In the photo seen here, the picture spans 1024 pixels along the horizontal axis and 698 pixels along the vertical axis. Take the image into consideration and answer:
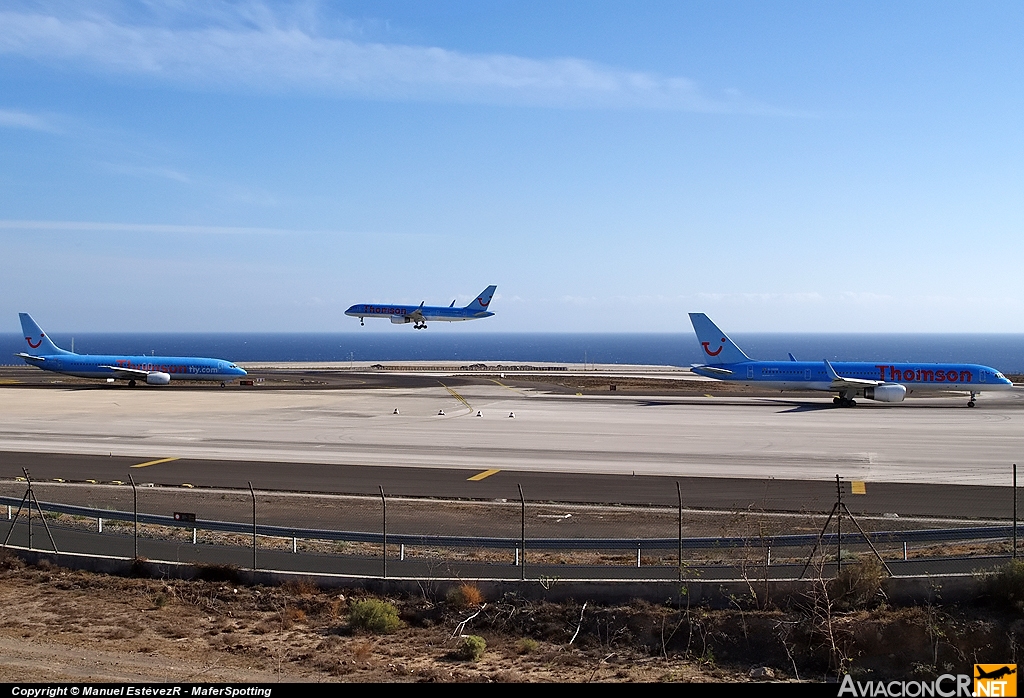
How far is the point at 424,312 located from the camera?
379ft

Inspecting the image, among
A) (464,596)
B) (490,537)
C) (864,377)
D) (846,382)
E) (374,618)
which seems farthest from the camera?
(864,377)

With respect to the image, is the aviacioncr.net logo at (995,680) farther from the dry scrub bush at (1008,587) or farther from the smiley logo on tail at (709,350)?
the smiley logo on tail at (709,350)

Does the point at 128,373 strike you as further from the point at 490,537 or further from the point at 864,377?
the point at 490,537

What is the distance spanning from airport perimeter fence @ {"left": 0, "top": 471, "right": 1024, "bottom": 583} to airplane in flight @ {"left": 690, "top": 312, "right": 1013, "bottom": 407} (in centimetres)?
3721

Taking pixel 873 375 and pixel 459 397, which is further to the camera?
pixel 459 397

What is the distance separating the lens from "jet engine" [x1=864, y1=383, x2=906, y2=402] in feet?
208

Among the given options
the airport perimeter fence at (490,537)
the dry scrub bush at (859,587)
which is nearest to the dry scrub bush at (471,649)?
the airport perimeter fence at (490,537)

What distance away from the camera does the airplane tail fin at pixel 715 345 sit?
7000 centimetres

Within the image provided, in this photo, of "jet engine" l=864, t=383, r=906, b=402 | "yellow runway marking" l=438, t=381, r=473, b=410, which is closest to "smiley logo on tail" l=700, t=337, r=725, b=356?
"jet engine" l=864, t=383, r=906, b=402

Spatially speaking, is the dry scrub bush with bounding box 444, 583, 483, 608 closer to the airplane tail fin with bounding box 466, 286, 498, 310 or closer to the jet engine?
the jet engine

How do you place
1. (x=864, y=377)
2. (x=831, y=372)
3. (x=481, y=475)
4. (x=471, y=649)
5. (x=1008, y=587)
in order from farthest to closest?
1. (x=864, y=377)
2. (x=831, y=372)
3. (x=481, y=475)
4. (x=1008, y=587)
5. (x=471, y=649)

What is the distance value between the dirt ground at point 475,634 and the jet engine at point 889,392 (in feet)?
171

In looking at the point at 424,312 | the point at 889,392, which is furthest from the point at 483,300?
the point at 889,392

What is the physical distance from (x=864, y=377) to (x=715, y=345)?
12459mm
